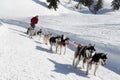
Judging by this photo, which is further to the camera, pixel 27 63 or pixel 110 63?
pixel 110 63

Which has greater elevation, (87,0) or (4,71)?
(87,0)

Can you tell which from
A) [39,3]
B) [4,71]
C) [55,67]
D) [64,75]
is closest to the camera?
[4,71]

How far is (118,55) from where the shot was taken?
867 inches

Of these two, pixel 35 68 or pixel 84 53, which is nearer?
pixel 35 68

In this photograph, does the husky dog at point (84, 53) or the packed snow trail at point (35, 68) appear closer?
the packed snow trail at point (35, 68)

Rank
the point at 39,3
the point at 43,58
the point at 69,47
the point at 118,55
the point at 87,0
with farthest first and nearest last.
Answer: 1. the point at 87,0
2. the point at 39,3
3. the point at 69,47
4. the point at 118,55
5. the point at 43,58

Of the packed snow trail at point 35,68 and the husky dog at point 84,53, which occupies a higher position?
the husky dog at point 84,53

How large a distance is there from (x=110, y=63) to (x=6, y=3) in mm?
Answer: 43146

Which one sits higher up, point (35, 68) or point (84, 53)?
point (84, 53)

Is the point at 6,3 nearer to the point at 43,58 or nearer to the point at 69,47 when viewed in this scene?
the point at 69,47

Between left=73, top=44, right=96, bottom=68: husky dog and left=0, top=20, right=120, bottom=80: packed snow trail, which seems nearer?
left=0, top=20, right=120, bottom=80: packed snow trail

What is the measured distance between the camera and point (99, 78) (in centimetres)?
1428

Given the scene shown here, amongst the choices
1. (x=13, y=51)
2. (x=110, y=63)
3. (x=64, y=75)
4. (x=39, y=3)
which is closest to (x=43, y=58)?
(x=13, y=51)

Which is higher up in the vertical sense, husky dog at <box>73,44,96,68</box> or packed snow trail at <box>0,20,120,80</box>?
husky dog at <box>73,44,96,68</box>
